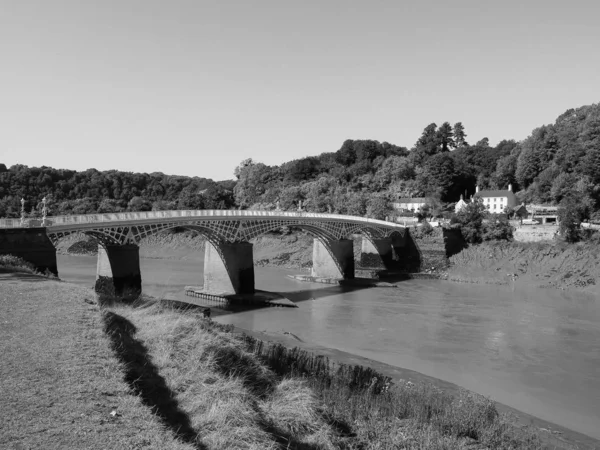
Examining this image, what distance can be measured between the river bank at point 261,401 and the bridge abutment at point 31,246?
1031 centimetres

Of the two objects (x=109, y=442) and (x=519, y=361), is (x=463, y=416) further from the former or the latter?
(x=519, y=361)

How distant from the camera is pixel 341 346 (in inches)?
1058

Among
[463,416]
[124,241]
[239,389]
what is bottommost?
[463,416]

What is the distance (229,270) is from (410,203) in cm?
5133

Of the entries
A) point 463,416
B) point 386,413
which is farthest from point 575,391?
point 386,413

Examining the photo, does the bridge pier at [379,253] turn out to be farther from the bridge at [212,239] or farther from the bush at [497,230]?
the bush at [497,230]

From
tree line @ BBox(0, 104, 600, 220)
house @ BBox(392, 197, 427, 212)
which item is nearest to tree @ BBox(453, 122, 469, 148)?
tree line @ BBox(0, 104, 600, 220)

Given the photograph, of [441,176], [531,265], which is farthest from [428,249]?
[441,176]

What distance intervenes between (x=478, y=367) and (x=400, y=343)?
5.15 meters

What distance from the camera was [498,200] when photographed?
255 ft

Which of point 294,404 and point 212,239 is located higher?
point 212,239

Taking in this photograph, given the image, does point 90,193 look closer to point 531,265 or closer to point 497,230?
point 497,230

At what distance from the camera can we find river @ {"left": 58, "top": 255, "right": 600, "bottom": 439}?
20.2m

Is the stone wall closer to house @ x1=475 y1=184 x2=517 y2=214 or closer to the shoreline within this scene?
house @ x1=475 y1=184 x2=517 y2=214
